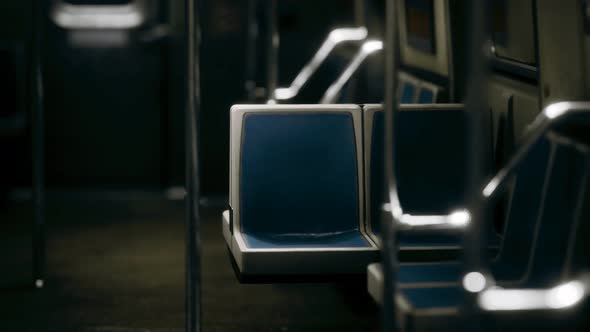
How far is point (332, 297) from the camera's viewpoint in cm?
460

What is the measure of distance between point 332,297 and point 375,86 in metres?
1.91

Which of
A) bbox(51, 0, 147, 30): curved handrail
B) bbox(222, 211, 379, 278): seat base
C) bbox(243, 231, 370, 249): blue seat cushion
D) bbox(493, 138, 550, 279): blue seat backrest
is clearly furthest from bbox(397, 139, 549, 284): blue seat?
bbox(51, 0, 147, 30): curved handrail

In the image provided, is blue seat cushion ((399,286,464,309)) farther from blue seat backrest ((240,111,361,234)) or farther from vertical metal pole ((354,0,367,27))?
vertical metal pole ((354,0,367,27))

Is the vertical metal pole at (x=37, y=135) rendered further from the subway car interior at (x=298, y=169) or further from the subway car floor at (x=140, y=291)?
the subway car floor at (x=140, y=291)

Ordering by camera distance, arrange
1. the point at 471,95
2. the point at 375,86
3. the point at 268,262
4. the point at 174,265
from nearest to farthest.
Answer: the point at 471,95 < the point at 268,262 < the point at 174,265 < the point at 375,86

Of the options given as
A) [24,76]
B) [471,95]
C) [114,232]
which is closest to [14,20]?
[24,76]

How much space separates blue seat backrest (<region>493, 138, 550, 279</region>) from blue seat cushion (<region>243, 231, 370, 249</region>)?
0.57m

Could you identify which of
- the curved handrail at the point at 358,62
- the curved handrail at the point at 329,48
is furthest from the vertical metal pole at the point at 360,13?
the curved handrail at the point at 358,62

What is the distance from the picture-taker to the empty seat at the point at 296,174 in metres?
3.80

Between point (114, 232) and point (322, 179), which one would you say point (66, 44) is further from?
point (322, 179)

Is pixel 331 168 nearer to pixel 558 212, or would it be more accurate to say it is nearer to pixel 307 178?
pixel 307 178

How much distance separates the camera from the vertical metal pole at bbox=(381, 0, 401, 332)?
2453 millimetres

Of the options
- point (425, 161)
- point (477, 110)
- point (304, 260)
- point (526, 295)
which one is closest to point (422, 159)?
point (425, 161)

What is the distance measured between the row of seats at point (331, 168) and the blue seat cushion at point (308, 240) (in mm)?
12
